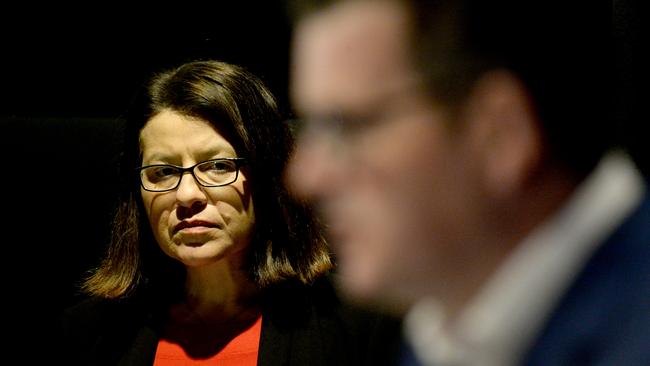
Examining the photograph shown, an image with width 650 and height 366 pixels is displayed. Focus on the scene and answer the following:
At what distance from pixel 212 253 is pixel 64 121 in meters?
0.71

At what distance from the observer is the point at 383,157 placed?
0.64 meters

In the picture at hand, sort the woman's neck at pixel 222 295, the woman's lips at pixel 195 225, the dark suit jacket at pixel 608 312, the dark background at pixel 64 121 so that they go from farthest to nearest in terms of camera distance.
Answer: the dark background at pixel 64 121 → the woman's neck at pixel 222 295 → the woman's lips at pixel 195 225 → the dark suit jacket at pixel 608 312

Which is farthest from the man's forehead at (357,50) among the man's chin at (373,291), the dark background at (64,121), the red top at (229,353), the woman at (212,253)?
the dark background at (64,121)

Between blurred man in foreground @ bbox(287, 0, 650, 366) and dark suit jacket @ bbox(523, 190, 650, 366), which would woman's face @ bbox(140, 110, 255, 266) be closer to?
blurred man in foreground @ bbox(287, 0, 650, 366)

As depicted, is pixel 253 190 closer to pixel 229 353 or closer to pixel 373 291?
pixel 229 353

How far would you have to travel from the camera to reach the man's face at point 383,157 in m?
0.62

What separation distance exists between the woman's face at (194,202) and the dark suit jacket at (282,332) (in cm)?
18

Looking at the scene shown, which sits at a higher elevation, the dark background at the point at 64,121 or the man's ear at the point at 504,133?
the man's ear at the point at 504,133

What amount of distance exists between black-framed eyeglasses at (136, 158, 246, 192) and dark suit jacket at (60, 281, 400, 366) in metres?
0.27

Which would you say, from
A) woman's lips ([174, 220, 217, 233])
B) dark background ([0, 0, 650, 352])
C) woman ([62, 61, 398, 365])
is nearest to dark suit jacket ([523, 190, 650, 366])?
woman ([62, 61, 398, 365])

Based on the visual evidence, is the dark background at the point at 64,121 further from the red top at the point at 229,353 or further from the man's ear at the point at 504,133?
the man's ear at the point at 504,133

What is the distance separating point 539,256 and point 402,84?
185 mm

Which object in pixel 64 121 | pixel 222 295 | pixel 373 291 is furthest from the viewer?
pixel 64 121

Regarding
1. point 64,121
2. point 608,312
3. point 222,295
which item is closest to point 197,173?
point 222,295
